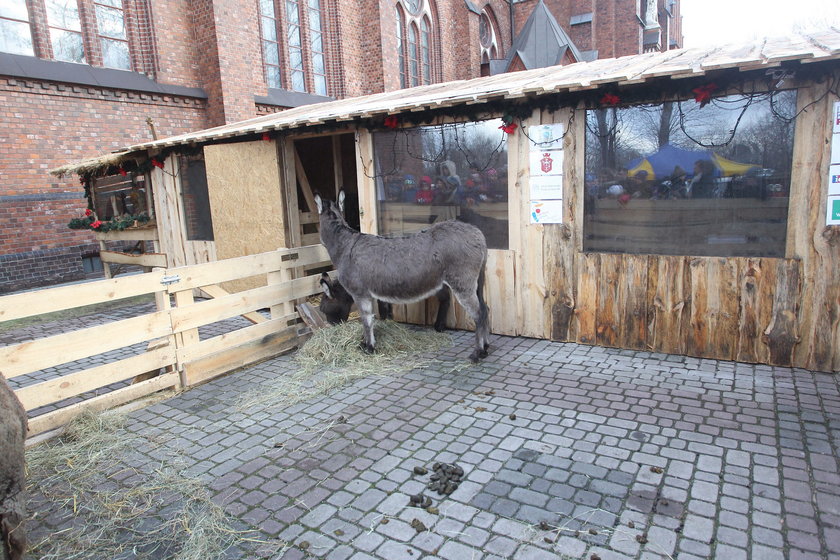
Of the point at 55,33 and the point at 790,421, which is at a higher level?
the point at 55,33

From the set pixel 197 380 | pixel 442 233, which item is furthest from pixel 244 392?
pixel 442 233

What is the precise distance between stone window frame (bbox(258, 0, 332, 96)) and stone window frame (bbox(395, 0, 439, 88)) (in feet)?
11.7

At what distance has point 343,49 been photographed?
61.1ft

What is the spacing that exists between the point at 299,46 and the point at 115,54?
20.6 ft

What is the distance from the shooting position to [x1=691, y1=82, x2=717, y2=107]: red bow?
5.34 meters

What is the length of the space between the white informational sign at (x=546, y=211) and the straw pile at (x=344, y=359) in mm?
1974

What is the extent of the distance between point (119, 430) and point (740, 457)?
16.9ft

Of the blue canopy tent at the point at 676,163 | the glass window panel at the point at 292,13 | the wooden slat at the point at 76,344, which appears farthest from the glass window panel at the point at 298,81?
the blue canopy tent at the point at 676,163

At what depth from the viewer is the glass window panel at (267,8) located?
16156 mm

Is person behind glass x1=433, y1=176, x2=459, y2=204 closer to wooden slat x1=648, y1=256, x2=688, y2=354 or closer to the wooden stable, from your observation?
the wooden stable

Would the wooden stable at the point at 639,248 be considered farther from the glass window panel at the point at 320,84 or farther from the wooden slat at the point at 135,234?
the glass window panel at the point at 320,84

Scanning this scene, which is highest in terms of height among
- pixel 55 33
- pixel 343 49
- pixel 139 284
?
pixel 343 49

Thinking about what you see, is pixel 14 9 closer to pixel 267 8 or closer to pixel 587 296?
pixel 267 8

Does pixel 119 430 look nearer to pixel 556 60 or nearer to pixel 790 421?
pixel 790 421
